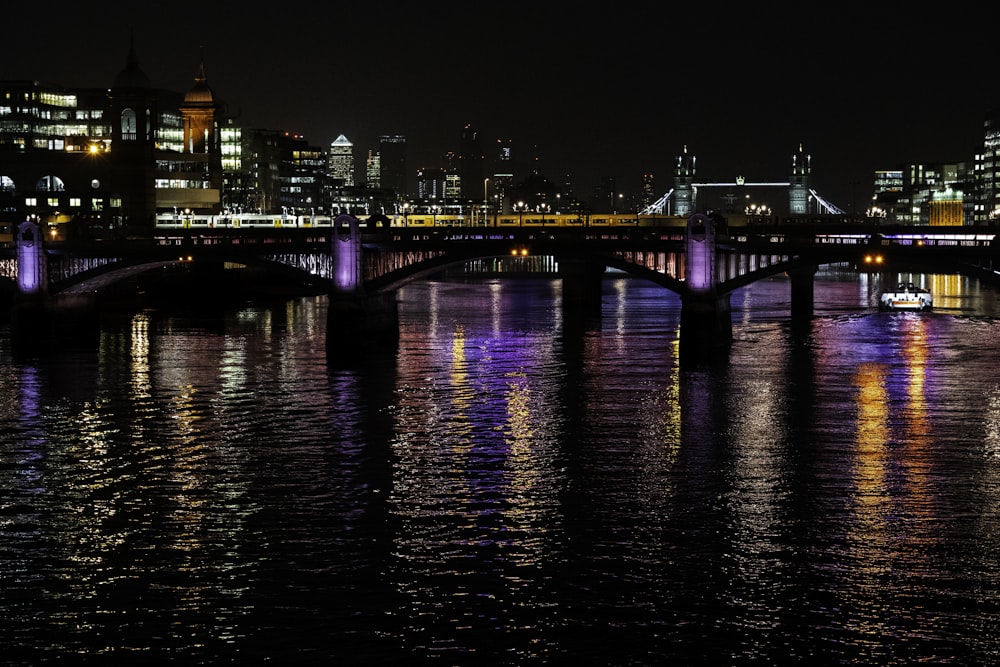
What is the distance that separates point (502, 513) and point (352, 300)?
192 ft

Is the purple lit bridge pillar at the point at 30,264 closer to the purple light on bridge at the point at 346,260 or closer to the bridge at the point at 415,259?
the bridge at the point at 415,259

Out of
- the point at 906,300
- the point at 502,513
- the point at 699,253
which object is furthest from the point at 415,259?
the point at 502,513

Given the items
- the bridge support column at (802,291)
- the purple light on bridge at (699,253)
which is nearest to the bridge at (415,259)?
the purple light on bridge at (699,253)

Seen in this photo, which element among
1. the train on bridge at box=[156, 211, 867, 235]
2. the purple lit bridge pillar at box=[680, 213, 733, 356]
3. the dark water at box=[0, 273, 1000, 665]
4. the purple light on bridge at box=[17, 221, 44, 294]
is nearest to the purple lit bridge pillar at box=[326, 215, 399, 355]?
the dark water at box=[0, 273, 1000, 665]

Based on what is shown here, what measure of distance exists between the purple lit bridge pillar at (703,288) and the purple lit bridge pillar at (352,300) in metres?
19.6

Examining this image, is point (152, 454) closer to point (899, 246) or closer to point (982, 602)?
point (982, 602)

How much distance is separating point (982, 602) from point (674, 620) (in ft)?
23.0

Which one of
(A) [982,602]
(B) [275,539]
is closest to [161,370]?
(B) [275,539]

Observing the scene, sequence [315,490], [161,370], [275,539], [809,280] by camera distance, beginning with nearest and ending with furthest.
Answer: [275,539]
[315,490]
[161,370]
[809,280]

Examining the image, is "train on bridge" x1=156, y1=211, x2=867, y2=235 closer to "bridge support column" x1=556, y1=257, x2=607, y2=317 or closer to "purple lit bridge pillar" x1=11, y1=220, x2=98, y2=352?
"bridge support column" x1=556, y1=257, x2=607, y2=317

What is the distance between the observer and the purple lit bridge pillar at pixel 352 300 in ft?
322

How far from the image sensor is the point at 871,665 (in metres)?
29.8

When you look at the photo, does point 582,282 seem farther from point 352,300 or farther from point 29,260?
point 29,260

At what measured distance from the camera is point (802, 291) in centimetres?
11981
